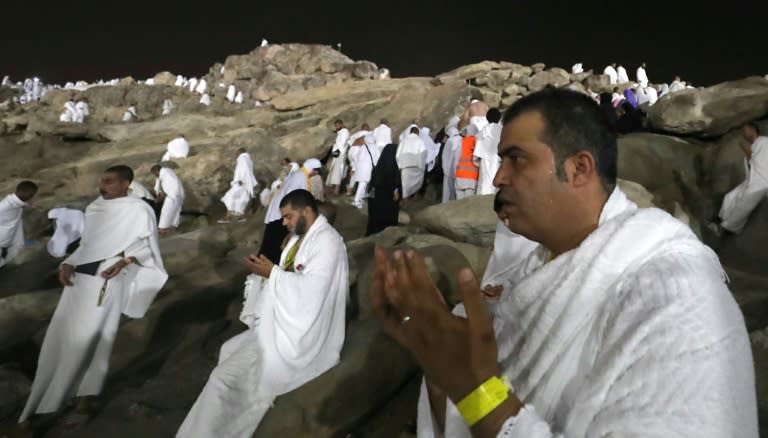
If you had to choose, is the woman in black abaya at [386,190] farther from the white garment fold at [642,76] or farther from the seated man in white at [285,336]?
the white garment fold at [642,76]

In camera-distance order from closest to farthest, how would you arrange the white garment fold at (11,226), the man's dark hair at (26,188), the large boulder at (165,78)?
the man's dark hair at (26,188) < the white garment fold at (11,226) < the large boulder at (165,78)

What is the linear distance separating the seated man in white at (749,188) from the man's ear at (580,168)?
252 inches

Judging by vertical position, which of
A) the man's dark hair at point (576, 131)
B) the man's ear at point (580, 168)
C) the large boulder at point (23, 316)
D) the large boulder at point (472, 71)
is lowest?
the large boulder at point (23, 316)

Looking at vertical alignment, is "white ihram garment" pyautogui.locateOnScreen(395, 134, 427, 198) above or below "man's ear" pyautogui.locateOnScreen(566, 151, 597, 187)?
below

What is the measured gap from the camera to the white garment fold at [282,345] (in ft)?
11.0

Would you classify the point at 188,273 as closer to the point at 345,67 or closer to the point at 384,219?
the point at 384,219

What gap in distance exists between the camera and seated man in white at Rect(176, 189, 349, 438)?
3.36 metres

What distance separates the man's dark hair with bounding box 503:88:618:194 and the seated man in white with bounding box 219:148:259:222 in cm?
1129

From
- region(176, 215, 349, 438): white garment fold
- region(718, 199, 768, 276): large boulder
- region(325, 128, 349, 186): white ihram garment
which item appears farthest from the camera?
region(325, 128, 349, 186): white ihram garment

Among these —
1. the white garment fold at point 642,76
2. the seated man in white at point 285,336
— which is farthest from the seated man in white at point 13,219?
the white garment fold at point 642,76

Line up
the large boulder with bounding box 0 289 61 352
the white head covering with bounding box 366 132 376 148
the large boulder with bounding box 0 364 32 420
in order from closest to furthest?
1. the large boulder with bounding box 0 364 32 420
2. the large boulder with bounding box 0 289 61 352
3. the white head covering with bounding box 366 132 376 148

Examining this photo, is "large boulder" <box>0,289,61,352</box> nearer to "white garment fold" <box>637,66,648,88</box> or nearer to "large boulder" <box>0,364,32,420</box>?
"large boulder" <box>0,364,32,420</box>

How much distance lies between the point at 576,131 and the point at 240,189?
37.6 ft

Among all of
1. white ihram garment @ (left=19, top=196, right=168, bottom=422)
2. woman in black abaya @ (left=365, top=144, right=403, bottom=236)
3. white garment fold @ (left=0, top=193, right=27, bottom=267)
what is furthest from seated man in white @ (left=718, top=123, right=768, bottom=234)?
white garment fold @ (left=0, top=193, right=27, bottom=267)
